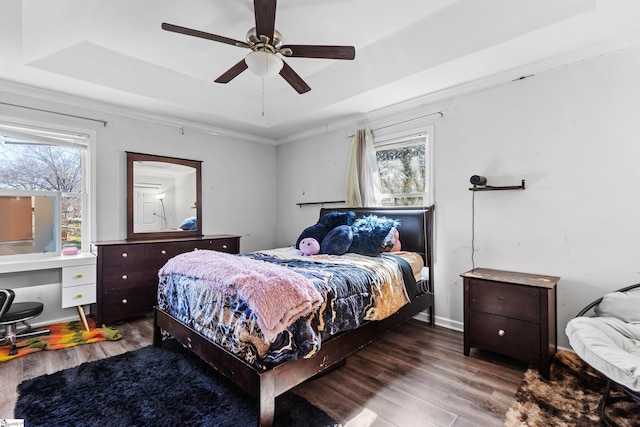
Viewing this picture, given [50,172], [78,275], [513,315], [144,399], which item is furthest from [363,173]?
[50,172]

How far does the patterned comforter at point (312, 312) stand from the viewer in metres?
1.67

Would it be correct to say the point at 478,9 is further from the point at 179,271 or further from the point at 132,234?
the point at 132,234

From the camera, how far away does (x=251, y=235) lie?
202 inches

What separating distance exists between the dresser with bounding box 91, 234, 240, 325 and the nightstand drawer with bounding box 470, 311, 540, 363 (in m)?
3.39

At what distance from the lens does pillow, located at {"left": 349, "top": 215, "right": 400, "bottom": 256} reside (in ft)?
10.0

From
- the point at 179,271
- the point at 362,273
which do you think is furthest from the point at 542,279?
the point at 179,271

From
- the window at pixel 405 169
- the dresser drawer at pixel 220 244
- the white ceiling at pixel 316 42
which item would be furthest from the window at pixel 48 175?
the window at pixel 405 169

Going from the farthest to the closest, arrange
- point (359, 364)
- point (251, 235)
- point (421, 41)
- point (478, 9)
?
1. point (251, 235)
2. point (421, 41)
3. point (359, 364)
4. point (478, 9)

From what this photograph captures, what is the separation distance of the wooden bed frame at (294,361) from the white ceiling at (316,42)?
1.55 meters

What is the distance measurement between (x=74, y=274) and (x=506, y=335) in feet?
13.5

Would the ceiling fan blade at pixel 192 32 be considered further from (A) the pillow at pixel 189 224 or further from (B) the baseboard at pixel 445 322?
(B) the baseboard at pixel 445 322

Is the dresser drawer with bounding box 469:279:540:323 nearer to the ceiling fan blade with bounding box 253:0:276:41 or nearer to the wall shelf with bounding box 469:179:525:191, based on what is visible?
the wall shelf with bounding box 469:179:525:191

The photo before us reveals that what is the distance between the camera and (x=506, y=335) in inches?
94.0

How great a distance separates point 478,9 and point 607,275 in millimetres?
2317
